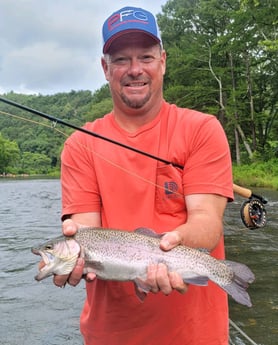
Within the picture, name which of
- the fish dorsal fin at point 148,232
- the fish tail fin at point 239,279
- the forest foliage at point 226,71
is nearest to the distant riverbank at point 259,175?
the forest foliage at point 226,71

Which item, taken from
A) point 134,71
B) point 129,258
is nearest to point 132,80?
point 134,71

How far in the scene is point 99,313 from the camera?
8.07ft

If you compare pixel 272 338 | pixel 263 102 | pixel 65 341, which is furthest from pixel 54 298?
pixel 263 102

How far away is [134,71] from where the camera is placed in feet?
8.34

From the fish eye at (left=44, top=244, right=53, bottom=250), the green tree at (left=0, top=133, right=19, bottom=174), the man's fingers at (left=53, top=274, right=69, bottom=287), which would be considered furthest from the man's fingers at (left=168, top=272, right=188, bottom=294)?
the green tree at (left=0, top=133, right=19, bottom=174)

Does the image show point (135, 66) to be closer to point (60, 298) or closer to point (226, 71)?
point (60, 298)

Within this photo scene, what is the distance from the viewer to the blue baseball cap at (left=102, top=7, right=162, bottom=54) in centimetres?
257

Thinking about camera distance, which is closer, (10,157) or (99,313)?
(99,313)

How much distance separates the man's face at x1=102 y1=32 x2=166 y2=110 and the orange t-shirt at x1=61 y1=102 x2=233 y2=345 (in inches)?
6.2

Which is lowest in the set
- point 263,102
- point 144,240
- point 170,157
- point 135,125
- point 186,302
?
point 186,302

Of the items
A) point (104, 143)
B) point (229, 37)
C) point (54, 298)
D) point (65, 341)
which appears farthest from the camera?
point (229, 37)

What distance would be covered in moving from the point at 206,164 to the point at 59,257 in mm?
927

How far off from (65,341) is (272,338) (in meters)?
2.62

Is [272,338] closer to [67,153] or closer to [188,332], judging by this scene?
[188,332]
